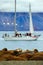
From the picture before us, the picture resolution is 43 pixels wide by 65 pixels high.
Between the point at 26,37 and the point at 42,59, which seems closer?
the point at 42,59

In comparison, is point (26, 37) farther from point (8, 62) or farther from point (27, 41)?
point (8, 62)

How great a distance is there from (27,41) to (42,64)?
32895mm

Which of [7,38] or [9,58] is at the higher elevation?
[9,58]

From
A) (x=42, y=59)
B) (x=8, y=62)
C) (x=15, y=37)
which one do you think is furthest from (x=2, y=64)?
(x=15, y=37)

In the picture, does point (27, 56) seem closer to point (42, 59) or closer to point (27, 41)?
point (42, 59)

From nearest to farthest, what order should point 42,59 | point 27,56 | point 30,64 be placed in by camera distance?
point 30,64
point 42,59
point 27,56

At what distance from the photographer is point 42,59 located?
12.5 ft

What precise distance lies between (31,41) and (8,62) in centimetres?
3303

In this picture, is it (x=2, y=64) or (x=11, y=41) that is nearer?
(x=2, y=64)

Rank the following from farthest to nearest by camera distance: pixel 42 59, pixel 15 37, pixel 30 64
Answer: pixel 15 37
pixel 42 59
pixel 30 64

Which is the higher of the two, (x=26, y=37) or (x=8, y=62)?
(x=8, y=62)

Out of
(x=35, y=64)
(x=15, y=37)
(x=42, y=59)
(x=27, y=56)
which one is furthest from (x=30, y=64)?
Answer: (x=15, y=37)

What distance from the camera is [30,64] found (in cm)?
352

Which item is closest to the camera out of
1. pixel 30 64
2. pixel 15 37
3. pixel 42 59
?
pixel 30 64
